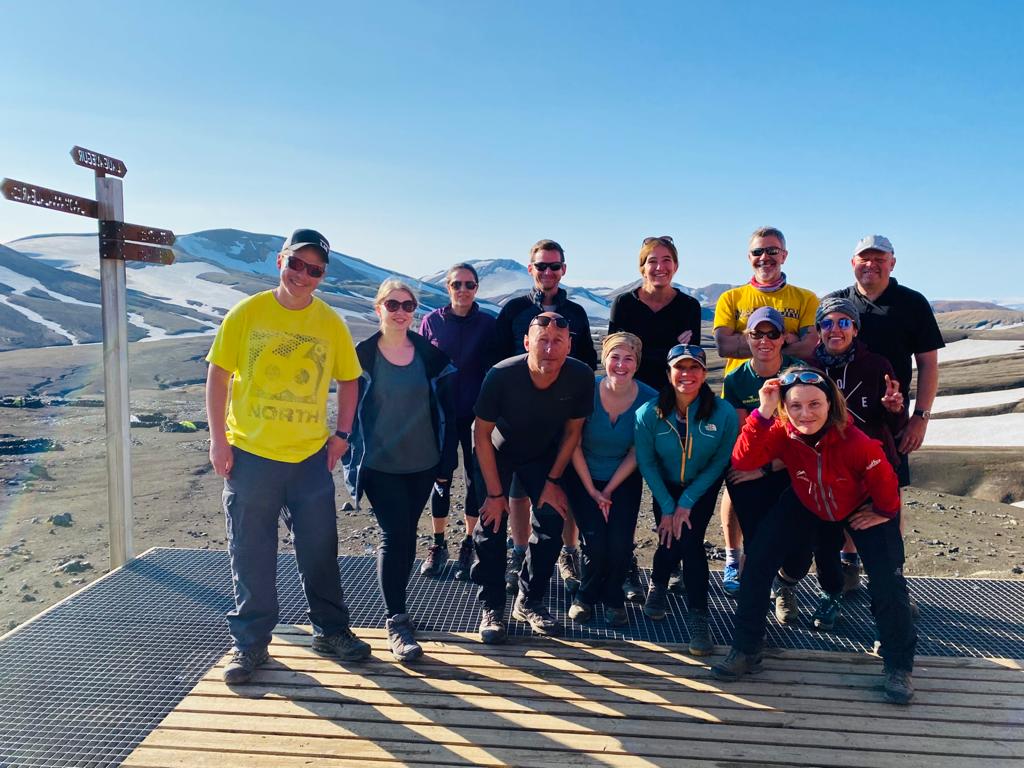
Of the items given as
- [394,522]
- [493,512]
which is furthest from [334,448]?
[493,512]

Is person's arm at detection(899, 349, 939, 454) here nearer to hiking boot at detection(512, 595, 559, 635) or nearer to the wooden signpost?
hiking boot at detection(512, 595, 559, 635)

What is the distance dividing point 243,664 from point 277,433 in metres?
1.20

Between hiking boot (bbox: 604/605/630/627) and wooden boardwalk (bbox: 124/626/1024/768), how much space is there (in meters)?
0.27

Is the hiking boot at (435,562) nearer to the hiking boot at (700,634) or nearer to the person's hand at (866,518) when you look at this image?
the hiking boot at (700,634)

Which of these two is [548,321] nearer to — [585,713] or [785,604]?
[585,713]

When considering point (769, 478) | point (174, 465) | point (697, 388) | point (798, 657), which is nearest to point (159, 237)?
point (697, 388)

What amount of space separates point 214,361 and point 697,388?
2.62 metres

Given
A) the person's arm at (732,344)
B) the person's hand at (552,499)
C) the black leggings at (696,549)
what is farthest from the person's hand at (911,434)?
the person's hand at (552,499)

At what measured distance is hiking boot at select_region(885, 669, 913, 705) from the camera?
352 centimetres

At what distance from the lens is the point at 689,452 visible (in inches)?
164

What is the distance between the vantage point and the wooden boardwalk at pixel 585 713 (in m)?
3.11

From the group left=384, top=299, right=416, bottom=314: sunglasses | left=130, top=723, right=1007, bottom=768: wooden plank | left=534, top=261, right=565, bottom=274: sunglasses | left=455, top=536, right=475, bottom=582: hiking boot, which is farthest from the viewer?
left=455, top=536, right=475, bottom=582: hiking boot

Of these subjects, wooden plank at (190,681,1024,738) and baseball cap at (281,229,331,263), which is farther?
baseball cap at (281,229,331,263)

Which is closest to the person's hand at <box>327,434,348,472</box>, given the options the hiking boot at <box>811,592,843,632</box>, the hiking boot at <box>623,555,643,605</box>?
the hiking boot at <box>623,555,643,605</box>
